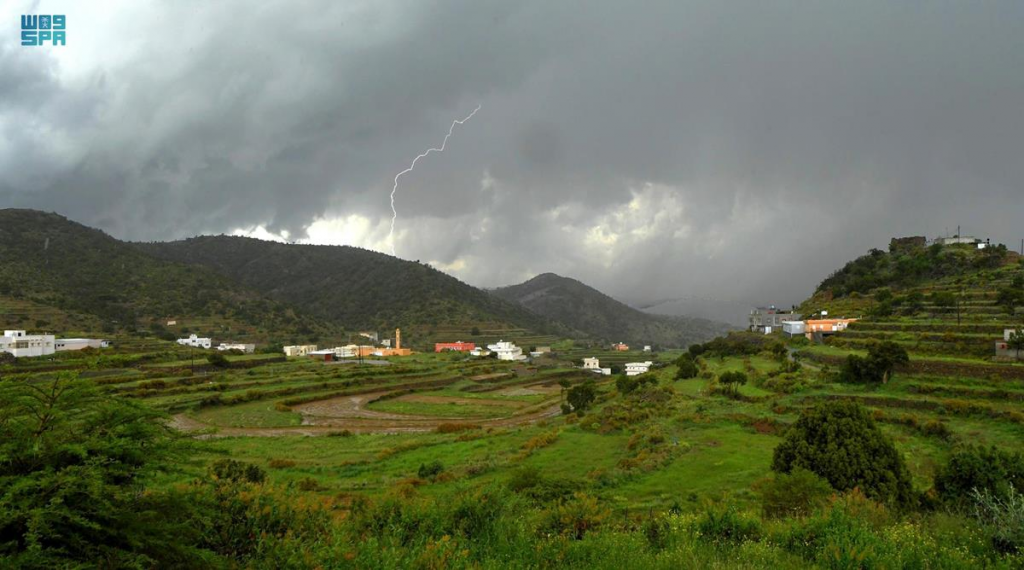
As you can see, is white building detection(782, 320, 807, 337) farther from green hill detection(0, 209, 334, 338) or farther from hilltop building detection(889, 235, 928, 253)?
green hill detection(0, 209, 334, 338)

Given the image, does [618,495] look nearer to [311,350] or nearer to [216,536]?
[216,536]

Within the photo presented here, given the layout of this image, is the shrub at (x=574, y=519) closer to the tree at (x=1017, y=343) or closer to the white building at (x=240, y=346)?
the tree at (x=1017, y=343)

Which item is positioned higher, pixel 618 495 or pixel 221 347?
pixel 221 347

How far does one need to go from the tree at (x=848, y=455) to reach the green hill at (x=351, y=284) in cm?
11322

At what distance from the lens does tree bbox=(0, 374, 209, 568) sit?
4.19 m

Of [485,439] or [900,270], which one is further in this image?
[900,270]

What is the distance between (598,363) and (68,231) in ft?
372

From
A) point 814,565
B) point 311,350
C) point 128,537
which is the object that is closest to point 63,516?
point 128,537

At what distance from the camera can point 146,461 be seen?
519 cm

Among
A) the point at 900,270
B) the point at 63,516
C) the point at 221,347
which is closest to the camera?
the point at 63,516

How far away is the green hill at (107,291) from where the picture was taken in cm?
7400

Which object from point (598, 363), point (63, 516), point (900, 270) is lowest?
point (598, 363)

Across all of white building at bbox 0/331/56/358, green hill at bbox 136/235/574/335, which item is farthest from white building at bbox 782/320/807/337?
white building at bbox 0/331/56/358

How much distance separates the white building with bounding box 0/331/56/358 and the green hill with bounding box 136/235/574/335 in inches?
2993
